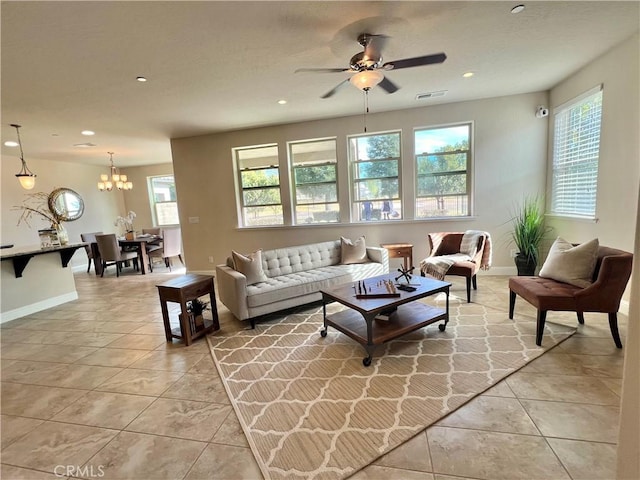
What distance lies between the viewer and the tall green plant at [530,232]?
4250mm

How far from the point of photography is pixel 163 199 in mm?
8906

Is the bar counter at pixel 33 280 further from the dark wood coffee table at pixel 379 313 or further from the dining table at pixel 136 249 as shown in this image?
the dark wood coffee table at pixel 379 313

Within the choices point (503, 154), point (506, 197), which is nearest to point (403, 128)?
point (503, 154)

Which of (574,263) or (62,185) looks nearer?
(574,263)

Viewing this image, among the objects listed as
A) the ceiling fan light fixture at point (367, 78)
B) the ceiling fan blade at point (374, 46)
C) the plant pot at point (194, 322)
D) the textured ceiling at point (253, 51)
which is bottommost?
the plant pot at point (194, 322)

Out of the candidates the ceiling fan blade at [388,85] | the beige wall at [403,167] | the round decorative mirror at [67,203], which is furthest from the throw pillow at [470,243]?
the round decorative mirror at [67,203]

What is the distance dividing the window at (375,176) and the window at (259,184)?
1.50 m

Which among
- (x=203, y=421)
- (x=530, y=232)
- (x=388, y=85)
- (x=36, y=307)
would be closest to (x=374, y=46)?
(x=388, y=85)

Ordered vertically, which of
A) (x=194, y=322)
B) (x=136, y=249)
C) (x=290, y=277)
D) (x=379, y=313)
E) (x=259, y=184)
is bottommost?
(x=194, y=322)

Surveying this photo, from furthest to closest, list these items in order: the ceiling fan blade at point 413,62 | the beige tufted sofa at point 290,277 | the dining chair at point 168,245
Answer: the dining chair at point 168,245
the beige tufted sofa at point 290,277
the ceiling fan blade at point 413,62

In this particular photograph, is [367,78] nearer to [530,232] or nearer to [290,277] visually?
[290,277]

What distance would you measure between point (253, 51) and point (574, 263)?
139 inches

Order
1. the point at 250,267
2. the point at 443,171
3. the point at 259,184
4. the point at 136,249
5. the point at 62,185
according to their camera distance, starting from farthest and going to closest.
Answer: the point at 62,185 < the point at 136,249 < the point at 259,184 < the point at 443,171 < the point at 250,267

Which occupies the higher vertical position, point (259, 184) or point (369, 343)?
point (259, 184)
